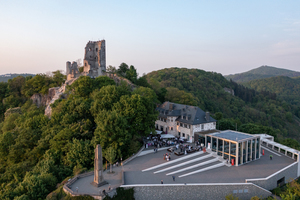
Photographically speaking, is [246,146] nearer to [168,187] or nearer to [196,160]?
[196,160]

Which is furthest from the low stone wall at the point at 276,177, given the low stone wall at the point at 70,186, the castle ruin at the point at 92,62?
the castle ruin at the point at 92,62

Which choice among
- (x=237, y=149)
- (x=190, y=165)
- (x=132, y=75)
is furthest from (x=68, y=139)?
(x=132, y=75)

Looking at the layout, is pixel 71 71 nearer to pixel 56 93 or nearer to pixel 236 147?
pixel 56 93

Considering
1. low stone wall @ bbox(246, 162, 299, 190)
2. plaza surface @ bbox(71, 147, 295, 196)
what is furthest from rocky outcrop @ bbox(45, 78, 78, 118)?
low stone wall @ bbox(246, 162, 299, 190)

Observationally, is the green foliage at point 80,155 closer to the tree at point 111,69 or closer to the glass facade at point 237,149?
the glass facade at point 237,149

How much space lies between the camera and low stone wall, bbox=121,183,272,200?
25250 mm

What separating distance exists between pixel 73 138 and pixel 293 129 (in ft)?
440

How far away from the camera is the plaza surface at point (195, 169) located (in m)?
27.7

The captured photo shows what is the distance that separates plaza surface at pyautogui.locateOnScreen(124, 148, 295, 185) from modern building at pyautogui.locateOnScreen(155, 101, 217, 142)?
9242 mm

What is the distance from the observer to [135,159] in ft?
113

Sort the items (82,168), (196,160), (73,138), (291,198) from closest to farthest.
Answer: (291,198), (82,168), (196,160), (73,138)

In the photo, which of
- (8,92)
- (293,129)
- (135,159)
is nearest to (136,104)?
(135,159)

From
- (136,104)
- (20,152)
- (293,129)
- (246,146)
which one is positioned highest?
(136,104)

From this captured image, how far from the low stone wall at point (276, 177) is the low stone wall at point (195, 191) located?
0.88m
